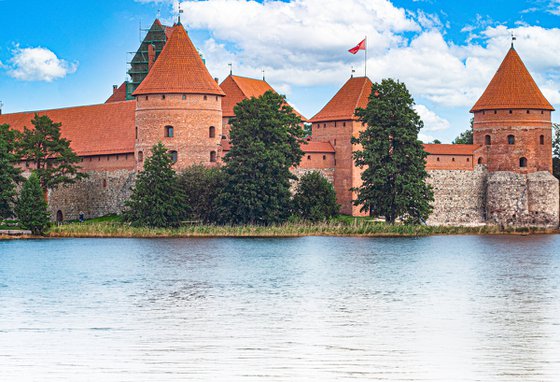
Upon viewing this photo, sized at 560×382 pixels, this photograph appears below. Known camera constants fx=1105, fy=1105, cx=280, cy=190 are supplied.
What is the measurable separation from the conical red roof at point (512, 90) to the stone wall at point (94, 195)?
59.0 feet

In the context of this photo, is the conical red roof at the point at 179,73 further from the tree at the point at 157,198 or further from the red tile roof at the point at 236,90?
the tree at the point at 157,198

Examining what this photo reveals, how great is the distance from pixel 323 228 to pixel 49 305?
21922 millimetres

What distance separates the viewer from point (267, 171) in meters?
43.6

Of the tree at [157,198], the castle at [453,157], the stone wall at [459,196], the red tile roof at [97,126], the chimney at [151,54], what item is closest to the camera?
the tree at [157,198]

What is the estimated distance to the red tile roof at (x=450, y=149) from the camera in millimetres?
54406

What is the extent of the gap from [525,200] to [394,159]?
13.7m

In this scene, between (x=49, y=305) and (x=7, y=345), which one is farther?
(x=49, y=305)

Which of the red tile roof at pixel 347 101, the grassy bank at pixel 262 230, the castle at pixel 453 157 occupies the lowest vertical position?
the grassy bank at pixel 262 230

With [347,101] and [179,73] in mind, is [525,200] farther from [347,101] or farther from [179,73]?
[179,73]

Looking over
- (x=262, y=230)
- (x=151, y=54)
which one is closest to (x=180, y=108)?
(x=262, y=230)

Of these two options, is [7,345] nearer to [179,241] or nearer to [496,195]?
[179,241]

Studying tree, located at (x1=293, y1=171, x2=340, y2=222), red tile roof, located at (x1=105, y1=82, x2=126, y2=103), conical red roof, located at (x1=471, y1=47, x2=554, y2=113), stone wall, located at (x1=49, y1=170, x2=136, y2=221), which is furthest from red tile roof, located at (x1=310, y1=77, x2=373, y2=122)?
red tile roof, located at (x1=105, y1=82, x2=126, y2=103)

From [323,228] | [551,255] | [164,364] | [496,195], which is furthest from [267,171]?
[164,364]

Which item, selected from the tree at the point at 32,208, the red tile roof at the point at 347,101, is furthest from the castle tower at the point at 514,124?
the tree at the point at 32,208
